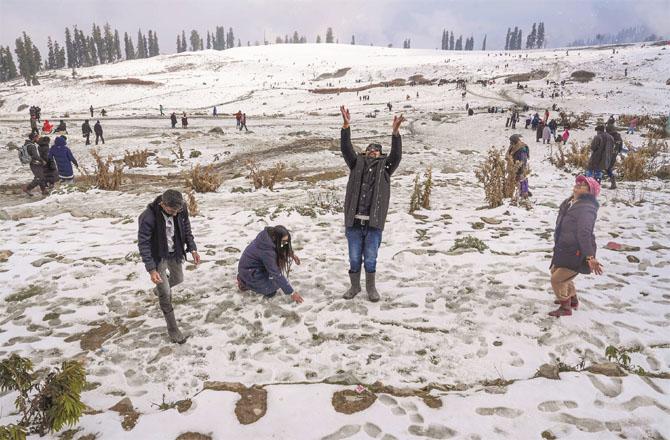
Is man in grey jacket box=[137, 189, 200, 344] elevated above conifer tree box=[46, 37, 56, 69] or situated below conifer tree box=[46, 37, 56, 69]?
below

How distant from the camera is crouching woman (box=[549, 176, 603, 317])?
12.9ft

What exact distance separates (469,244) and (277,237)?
3.46 m

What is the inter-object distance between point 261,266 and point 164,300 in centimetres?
125

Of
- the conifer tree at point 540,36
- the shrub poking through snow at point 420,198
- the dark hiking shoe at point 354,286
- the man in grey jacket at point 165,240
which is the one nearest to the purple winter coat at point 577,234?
the dark hiking shoe at point 354,286

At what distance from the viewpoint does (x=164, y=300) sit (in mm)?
4098

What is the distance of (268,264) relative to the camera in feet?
15.3

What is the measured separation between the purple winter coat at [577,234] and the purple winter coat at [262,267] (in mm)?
3017

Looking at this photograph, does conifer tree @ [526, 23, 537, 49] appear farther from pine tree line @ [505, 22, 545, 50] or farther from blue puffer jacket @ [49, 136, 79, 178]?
blue puffer jacket @ [49, 136, 79, 178]

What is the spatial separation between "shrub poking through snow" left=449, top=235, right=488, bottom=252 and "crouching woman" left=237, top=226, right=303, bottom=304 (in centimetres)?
302

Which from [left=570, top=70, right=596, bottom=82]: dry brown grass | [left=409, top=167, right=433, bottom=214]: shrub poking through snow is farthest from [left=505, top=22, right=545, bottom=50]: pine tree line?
[left=409, top=167, right=433, bottom=214]: shrub poking through snow

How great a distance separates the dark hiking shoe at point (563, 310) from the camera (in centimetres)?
444

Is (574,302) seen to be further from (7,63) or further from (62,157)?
(7,63)

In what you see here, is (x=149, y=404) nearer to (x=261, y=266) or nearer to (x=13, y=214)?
(x=261, y=266)

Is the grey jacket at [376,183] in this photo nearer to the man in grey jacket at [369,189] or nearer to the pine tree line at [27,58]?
the man in grey jacket at [369,189]
